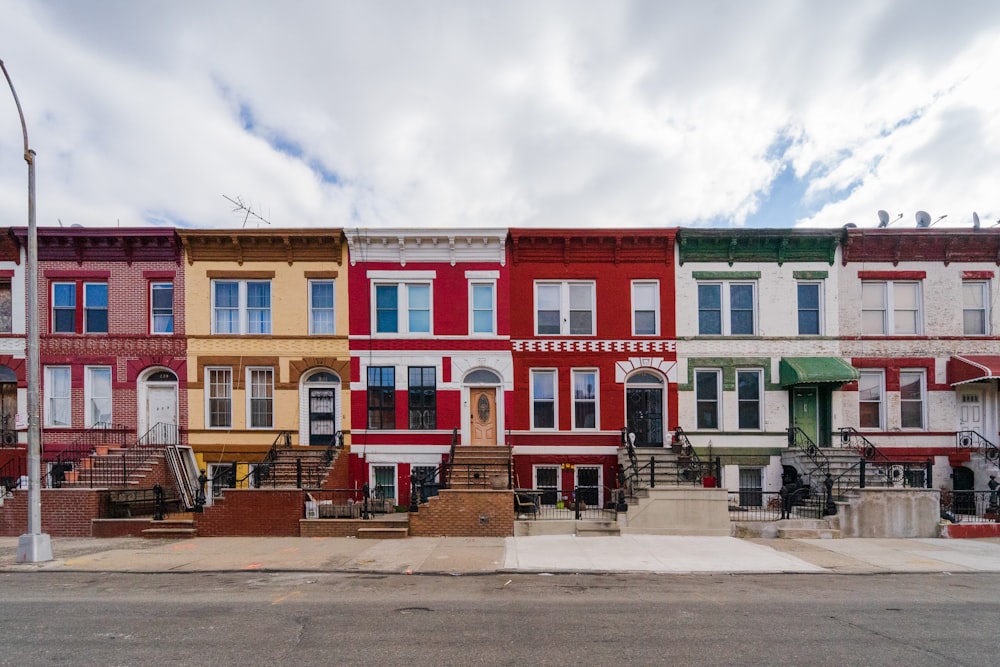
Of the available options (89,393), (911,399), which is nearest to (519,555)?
(911,399)

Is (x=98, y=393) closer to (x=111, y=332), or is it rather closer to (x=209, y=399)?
(x=111, y=332)

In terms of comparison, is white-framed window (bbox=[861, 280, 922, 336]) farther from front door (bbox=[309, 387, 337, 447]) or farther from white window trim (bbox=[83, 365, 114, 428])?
white window trim (bbox=[83, 365, 114, 428])

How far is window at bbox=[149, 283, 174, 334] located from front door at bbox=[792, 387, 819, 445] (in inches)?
849

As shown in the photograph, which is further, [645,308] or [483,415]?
[645,308]


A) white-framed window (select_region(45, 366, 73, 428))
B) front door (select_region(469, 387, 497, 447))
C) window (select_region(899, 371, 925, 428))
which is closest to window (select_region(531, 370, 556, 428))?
front door (select_region(469, 387, 497, 447))

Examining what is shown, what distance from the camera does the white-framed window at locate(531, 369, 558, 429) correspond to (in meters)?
20.1

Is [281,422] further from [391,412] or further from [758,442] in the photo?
[758,442]

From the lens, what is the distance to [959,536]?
1577 cm

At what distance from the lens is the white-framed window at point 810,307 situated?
20141 millimetres

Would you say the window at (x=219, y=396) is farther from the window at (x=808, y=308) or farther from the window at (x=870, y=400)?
the window at (x=870, y=400)

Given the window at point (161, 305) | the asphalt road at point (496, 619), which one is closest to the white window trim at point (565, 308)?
the asphalt road at point (496, 619)

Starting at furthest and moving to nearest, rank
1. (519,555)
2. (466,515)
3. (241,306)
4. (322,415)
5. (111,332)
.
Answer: (241,306) → (322,415) → (111,332) → (466,515) → (519,555)

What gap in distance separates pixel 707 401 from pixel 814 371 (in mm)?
3441

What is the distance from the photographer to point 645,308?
66.9 feet
